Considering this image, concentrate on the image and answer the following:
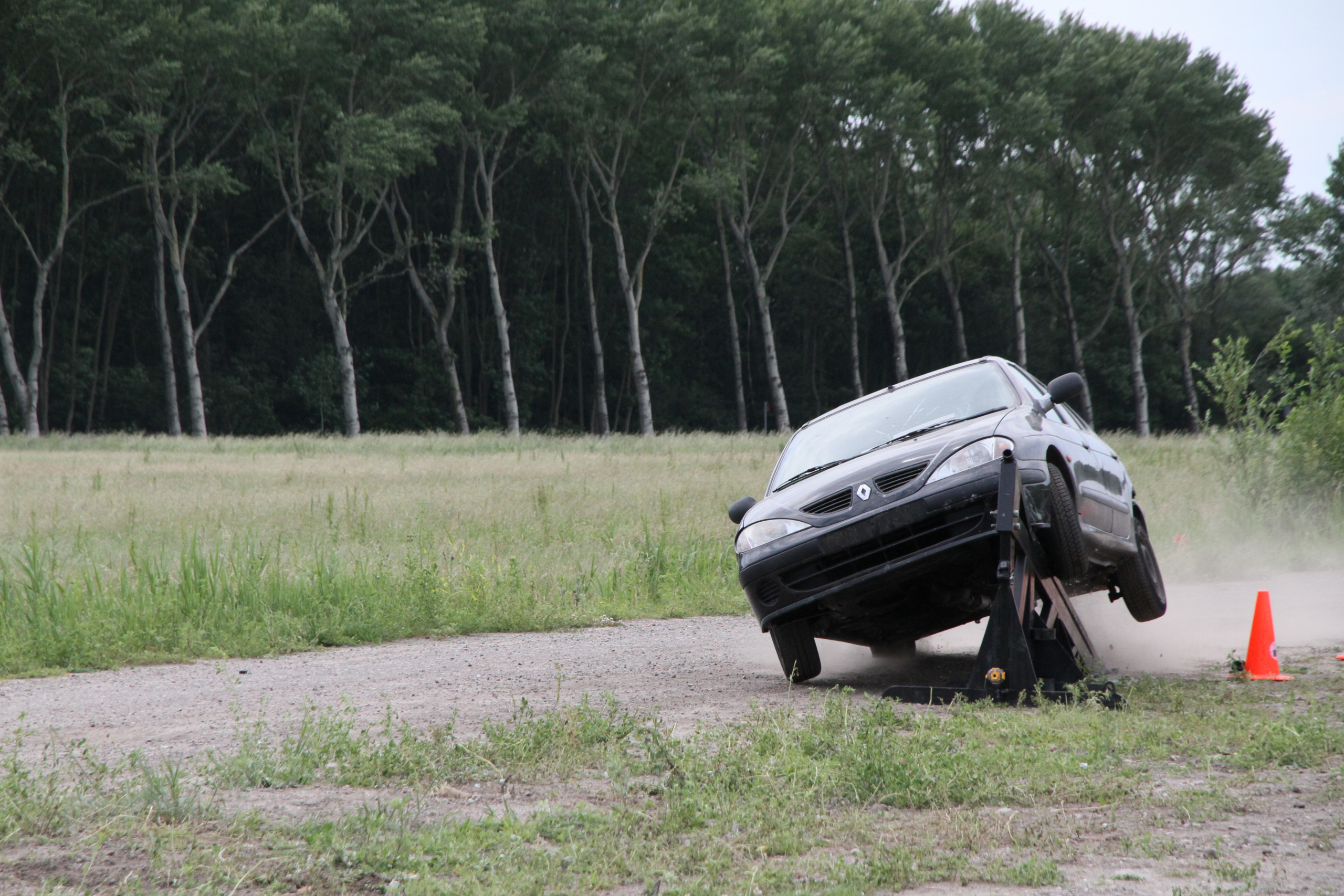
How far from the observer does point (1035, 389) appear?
824 centimetres

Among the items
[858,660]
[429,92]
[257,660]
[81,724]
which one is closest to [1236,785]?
[858,660]

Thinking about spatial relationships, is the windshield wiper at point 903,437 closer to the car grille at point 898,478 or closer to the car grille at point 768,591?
the car grille at point 898,478

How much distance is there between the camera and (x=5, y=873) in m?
3.73

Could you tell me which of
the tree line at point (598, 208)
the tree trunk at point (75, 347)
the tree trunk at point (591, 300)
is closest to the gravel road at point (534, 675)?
the tree line at point (598, 208)

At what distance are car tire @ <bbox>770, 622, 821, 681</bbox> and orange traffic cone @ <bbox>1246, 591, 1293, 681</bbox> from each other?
2575 mm

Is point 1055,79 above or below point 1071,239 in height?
above

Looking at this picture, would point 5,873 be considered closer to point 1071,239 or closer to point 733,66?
point 733,66

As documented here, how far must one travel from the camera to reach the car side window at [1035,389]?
7988mm

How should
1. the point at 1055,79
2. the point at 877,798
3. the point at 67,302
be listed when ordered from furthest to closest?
the point at 67,302
the point at 1055,79
the point at 877,798

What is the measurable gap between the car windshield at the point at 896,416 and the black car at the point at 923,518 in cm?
2

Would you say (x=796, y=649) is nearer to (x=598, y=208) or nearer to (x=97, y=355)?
(x=598, y=208)

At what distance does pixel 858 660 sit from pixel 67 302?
50.5 meters

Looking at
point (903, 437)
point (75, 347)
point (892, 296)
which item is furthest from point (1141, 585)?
point (75, 347)

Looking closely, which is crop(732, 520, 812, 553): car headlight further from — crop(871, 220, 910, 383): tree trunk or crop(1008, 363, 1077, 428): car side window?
crop(871, 220, 910, 383): tree trunk
